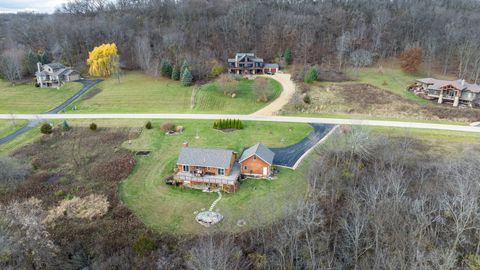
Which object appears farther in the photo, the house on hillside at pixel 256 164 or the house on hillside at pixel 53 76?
the house on hillside at pixel 53 76

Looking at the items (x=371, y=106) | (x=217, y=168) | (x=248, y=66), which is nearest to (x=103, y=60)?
(x=248, y=66)

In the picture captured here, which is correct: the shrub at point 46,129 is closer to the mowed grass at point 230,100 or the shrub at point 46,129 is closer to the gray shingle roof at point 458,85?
the mowed grass at point 230,100

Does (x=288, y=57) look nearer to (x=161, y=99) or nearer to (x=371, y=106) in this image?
(x=371, y=106)

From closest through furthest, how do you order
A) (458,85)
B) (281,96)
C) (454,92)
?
(458,85), (454,92), (281,96)

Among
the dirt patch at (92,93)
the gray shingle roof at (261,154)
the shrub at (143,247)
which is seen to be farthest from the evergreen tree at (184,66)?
the shrub at (143,247)

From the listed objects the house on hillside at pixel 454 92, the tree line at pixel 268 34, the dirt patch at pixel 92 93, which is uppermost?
the tree line at pixel 268 34
